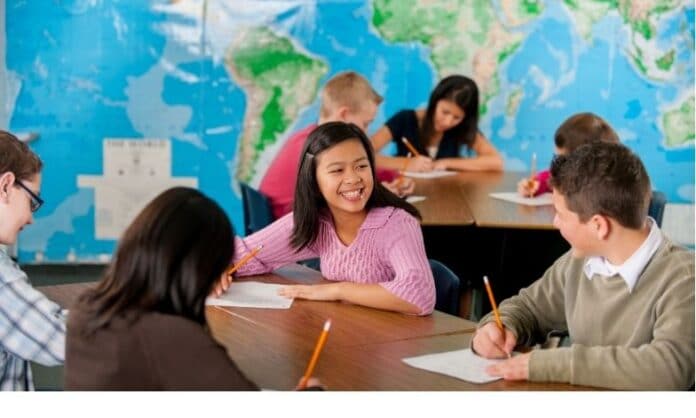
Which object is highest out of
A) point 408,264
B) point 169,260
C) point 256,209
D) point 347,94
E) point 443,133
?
point 347,94

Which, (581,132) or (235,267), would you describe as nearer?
(235,267)

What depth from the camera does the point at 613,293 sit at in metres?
2.12

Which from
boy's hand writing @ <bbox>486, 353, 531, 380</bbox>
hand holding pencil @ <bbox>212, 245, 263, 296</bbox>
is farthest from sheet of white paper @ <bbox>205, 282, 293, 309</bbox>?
boy's hand writing @ <bbox>486, 353, 531, 380</bbox>

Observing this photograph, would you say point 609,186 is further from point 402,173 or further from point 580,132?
point 402,173

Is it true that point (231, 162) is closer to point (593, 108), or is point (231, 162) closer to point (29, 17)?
point (29, 17)

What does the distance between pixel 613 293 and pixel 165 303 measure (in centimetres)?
97

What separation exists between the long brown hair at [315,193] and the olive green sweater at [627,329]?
1.94 feet

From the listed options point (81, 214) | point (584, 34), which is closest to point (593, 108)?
point (584, 34)

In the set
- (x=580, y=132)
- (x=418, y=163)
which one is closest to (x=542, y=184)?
(x=580, y=132)

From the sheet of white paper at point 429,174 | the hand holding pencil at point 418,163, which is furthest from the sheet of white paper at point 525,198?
the hand holding pencil at point 418,163

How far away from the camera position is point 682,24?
570cm

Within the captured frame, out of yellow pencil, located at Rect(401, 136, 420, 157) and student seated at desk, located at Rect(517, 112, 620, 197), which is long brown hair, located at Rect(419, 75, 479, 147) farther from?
student seated at desk, located at Rect(517, 112, 620, 197)

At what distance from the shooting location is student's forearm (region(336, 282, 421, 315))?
249cm
